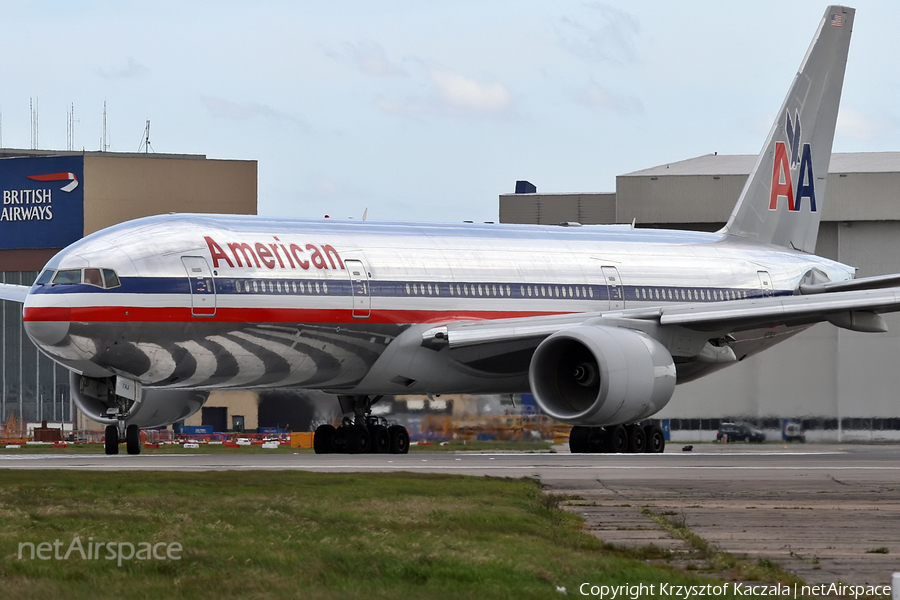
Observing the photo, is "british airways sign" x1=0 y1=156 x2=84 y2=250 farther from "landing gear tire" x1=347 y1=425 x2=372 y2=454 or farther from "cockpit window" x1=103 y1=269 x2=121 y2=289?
"cockpit window" x1=103 y1=269 x2=121 y2=289

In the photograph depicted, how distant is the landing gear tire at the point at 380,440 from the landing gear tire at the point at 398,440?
7 cm

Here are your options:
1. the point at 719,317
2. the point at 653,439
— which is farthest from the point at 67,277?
the point at 653,439

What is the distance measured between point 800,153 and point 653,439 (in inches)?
349

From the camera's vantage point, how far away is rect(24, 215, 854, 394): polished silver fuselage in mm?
22266

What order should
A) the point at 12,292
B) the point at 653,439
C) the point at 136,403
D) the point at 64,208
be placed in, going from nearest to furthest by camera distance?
the point at 136,403 → the point at 653,439 → the point at 12,292 → the point at 64,208

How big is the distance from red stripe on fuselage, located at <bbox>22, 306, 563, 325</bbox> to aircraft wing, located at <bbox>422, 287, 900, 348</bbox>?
0.61 metres

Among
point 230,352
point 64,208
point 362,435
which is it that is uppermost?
point 64,208

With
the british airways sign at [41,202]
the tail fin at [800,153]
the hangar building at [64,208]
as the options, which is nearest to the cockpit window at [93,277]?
the tail fin at [800,153]

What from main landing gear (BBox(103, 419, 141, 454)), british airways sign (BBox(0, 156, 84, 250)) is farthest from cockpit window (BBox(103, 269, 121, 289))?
british airways sign (BBox(0, 156, 84, 250))

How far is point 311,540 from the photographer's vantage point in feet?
34.0

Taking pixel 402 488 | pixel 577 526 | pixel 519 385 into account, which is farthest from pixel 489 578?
pixel 519 385

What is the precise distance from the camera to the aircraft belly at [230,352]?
22.1 m

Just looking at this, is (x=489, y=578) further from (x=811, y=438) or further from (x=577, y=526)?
(x=811, y=438)

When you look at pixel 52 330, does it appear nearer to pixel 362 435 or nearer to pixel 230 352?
pixel 230 352
